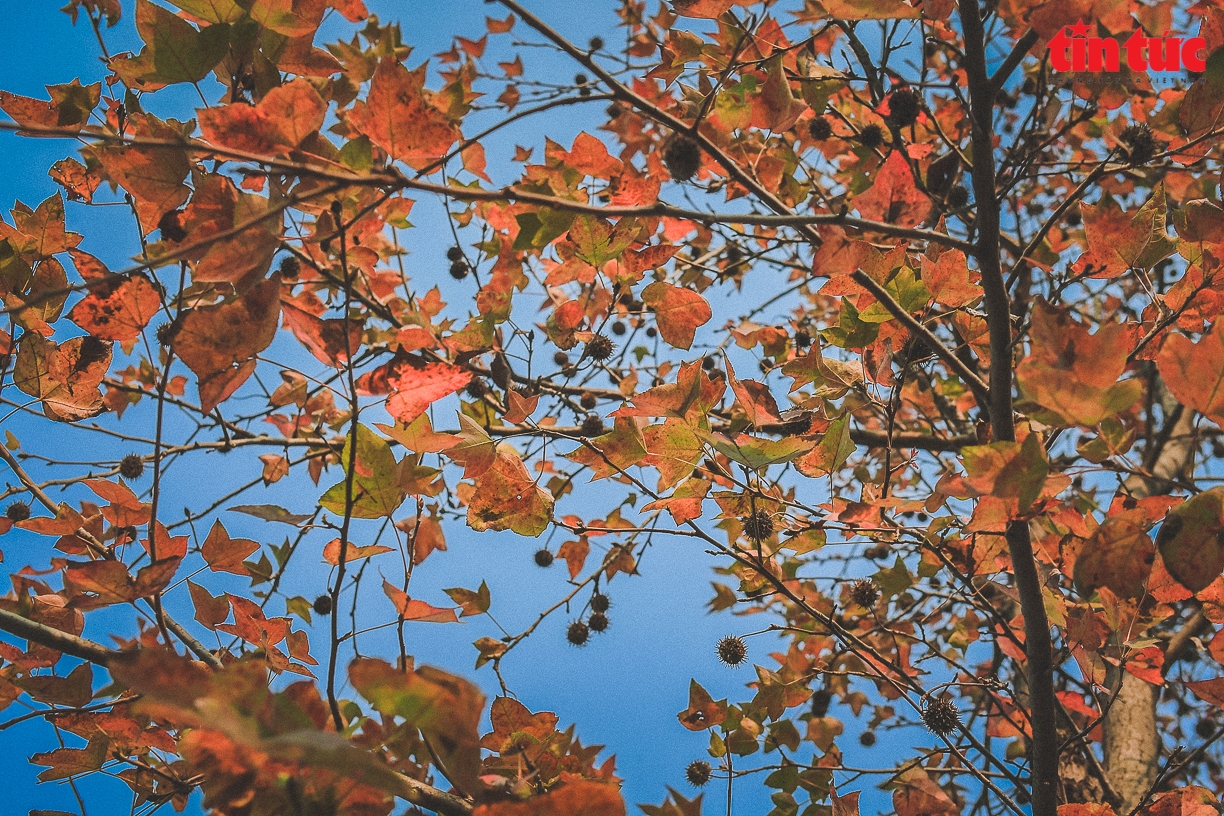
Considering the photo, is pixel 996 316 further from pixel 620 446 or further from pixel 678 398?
pixel 620 446

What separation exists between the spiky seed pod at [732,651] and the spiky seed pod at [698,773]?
687mm

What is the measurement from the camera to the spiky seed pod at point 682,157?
1.64 meters

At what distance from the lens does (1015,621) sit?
2.39 m

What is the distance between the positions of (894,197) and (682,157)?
58 cm

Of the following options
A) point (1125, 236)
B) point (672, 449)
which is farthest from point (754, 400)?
point (1125, 236)

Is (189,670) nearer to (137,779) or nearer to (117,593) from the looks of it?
(117,593)

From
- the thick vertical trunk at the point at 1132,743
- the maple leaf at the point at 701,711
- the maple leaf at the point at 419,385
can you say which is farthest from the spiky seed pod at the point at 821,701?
the maple leaf at the point at 419,385

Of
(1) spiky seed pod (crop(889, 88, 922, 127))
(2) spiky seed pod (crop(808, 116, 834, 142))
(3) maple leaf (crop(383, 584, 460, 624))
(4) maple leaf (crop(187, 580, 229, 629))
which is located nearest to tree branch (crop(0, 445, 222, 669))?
(4) maple leaf (crop(187, 580, 229, 629))

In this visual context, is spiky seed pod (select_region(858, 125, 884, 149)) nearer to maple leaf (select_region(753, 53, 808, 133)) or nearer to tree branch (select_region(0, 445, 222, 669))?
maple leaf (select_region(753, 53, 808, 133))

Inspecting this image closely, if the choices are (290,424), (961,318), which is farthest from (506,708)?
(290,424)

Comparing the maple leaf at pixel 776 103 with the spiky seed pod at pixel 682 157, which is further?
the spiky seed pod at pixel 682 157

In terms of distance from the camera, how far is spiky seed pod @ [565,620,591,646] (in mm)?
3117

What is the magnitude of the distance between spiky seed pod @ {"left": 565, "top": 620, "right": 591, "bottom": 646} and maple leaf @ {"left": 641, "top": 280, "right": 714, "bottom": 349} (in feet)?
6.31

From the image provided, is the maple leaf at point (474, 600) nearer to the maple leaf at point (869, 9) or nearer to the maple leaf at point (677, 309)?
the maple leaf at point (677, 309)
